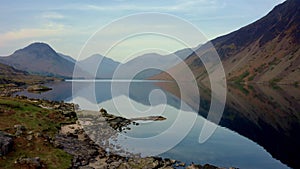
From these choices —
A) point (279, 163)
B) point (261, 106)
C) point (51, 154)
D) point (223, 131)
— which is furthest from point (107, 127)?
point (261, 106)

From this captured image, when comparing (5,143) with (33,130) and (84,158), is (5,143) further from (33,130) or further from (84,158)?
(33,130)

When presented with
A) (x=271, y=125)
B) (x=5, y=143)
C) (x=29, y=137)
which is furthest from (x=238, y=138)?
(x=5, y=143)

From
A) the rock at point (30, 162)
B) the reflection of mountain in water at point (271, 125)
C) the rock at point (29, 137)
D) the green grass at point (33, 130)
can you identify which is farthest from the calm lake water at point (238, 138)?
the rock at point (30, 162)

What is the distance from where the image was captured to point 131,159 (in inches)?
1917

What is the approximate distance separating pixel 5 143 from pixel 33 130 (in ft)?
44.6

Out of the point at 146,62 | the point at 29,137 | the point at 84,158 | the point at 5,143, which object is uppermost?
the point at 146,62

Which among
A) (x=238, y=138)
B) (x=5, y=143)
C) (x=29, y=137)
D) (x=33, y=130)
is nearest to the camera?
(x=5, y=143)

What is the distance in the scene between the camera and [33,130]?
5331 cm

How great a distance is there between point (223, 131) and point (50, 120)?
4357 centimetres

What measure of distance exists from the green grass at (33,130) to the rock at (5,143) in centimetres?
62

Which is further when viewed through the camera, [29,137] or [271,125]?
[271,125]

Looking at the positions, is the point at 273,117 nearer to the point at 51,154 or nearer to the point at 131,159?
the point at 131,159

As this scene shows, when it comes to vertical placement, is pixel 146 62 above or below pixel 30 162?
above

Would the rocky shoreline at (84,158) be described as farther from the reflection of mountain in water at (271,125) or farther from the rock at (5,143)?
the reflection of mountain in water at (271,125)
